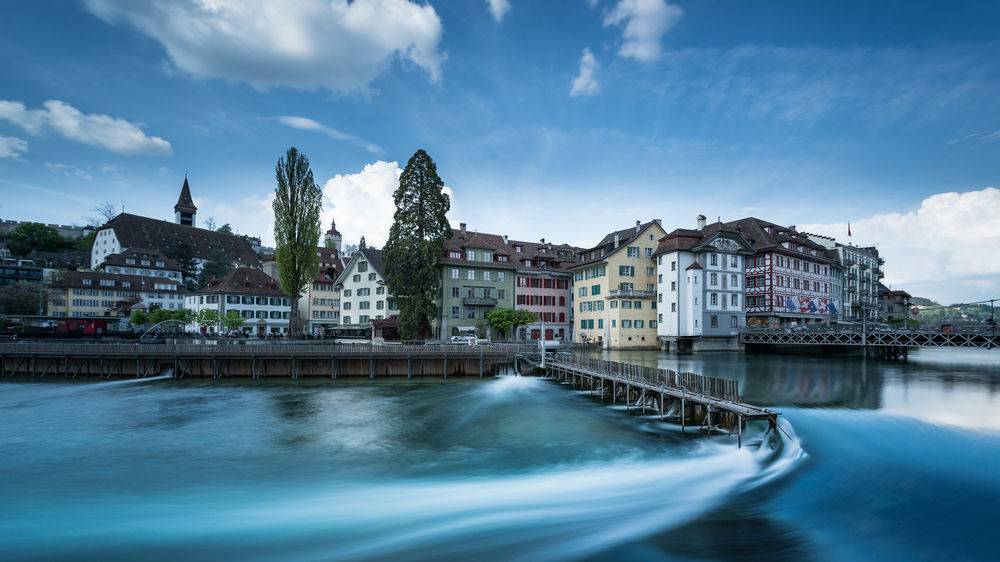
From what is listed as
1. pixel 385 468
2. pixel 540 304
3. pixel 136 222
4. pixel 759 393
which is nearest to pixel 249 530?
pixel 385 468

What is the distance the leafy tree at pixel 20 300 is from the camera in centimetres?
8056

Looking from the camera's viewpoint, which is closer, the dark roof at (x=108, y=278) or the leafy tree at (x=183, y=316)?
the leafy tree at (x=183, y=316)

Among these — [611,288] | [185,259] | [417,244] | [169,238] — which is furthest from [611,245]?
[169,238]

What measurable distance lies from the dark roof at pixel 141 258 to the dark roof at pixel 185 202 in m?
47.4

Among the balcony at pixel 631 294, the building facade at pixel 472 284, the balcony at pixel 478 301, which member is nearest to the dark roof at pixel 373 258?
the building facade at pixel 472 284

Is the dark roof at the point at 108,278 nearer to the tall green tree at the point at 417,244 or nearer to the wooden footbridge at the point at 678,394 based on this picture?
the tall green tree at the point at 417,244

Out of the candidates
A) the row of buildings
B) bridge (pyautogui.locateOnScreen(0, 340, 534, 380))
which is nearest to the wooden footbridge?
bridge (pyautogui.locateOnScreen(0, 340, 534, 380))

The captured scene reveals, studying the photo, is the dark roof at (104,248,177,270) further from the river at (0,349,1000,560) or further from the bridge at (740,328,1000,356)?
the bridge at (740,328,1000,356)

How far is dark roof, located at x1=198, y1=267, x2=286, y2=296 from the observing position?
74.5 m

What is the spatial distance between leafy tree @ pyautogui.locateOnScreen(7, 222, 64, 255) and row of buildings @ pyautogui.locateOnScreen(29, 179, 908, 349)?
77.8 meters

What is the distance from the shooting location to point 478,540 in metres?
11.5

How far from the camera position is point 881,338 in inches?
1940

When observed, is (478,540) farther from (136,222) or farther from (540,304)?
(136,222)

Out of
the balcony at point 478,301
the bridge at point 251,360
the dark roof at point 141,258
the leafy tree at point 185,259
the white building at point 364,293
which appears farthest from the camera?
the leafy tree at point 185,259
